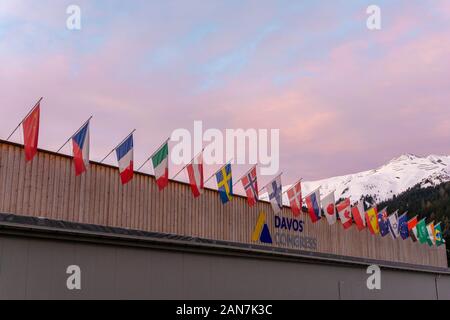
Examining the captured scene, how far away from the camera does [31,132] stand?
67.2 ft

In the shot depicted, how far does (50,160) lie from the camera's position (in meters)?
21.9

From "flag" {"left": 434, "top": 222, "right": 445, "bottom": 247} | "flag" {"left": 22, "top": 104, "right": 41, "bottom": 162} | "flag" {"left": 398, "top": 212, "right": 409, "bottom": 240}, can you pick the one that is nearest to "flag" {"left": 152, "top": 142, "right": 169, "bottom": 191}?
"flag" {"left": 22, "top": 104, "right": 41, "bottom": 162}

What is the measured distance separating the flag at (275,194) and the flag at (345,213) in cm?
719

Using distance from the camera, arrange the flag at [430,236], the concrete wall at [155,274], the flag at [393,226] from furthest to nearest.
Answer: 1. the flag at [430,236]
2. the flag at [393,226]
3. the concrete wall at [155,274]

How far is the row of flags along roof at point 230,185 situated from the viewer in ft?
71.3

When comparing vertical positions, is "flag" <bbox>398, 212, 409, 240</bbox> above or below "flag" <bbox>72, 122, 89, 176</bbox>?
above

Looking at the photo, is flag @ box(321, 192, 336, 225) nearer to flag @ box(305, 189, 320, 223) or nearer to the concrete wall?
flag @ box(305, 189, 320, 223)

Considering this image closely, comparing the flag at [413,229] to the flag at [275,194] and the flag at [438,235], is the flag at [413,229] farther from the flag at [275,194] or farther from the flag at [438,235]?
the flag at [275,194]

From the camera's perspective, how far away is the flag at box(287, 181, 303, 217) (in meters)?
32.8

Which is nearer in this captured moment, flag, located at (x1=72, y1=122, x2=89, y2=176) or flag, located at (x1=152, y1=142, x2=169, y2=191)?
flag, located at (x1=72, y1=122, x2=89, y2=176)

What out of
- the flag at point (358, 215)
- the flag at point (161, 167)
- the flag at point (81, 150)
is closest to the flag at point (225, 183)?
the flag at point (161, 167)

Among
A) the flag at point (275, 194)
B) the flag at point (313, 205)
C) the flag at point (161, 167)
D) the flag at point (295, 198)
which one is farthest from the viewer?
the flag at point (313, 205)
